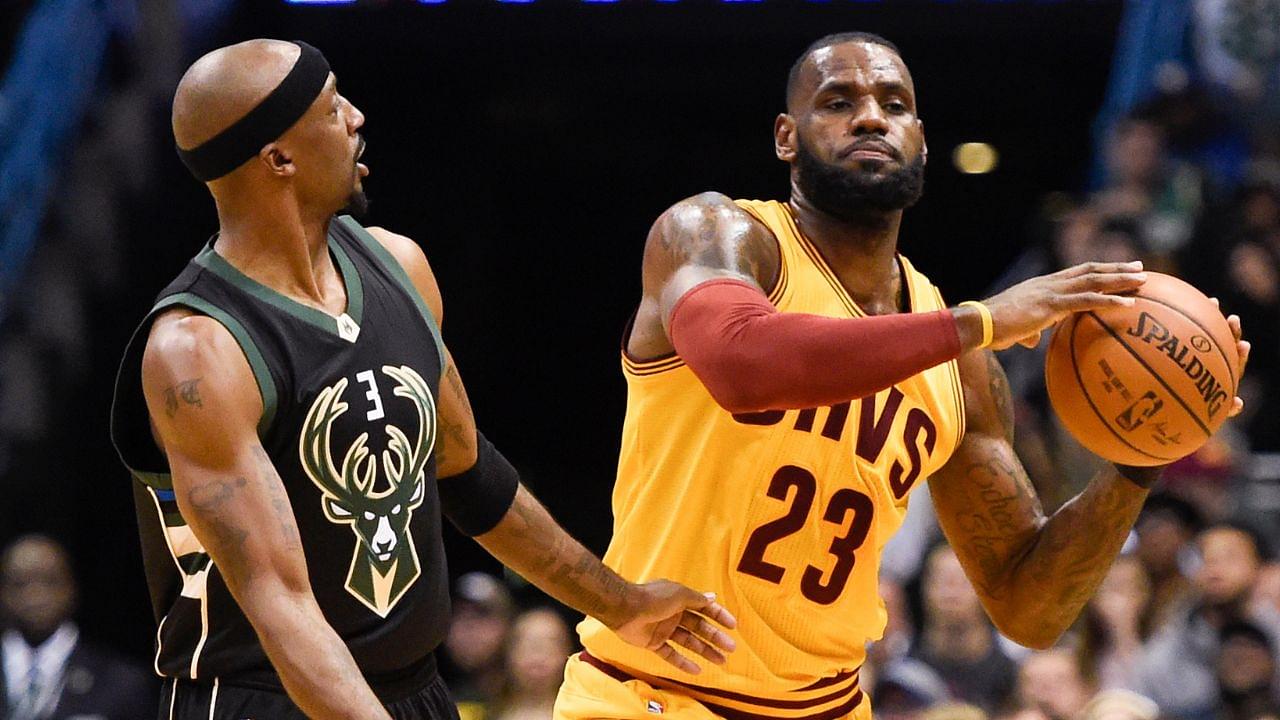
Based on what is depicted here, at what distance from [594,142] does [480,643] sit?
6.38 meters

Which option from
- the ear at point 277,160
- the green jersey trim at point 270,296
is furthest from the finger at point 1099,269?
the ear at point 277,160

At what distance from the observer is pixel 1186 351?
14.4 feet

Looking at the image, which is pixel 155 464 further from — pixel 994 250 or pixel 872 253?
pixel 994 250

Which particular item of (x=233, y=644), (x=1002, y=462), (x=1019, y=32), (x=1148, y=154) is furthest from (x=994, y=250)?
(x=233, y=644)

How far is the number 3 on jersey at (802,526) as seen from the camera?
15.1 feet

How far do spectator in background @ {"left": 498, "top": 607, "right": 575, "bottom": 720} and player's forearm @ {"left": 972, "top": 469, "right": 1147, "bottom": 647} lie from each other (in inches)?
120

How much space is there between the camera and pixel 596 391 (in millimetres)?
13703

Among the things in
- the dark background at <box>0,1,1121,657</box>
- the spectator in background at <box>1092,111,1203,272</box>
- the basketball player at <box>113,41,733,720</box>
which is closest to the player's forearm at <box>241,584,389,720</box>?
the basketball player at <box>113,41,733,720</box>

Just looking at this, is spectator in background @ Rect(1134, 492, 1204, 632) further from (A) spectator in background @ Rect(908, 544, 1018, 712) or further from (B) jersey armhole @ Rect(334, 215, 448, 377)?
(B) jersey armhole @ Rect(334, 215, 448, 377)

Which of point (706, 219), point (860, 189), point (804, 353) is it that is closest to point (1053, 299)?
point (804, 353)

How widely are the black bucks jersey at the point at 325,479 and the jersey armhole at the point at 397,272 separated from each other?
12 cm

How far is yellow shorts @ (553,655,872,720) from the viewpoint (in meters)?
4.64

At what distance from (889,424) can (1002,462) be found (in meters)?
0.43

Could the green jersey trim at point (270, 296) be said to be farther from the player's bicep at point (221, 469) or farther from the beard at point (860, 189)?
the beard at point (860, 189)
